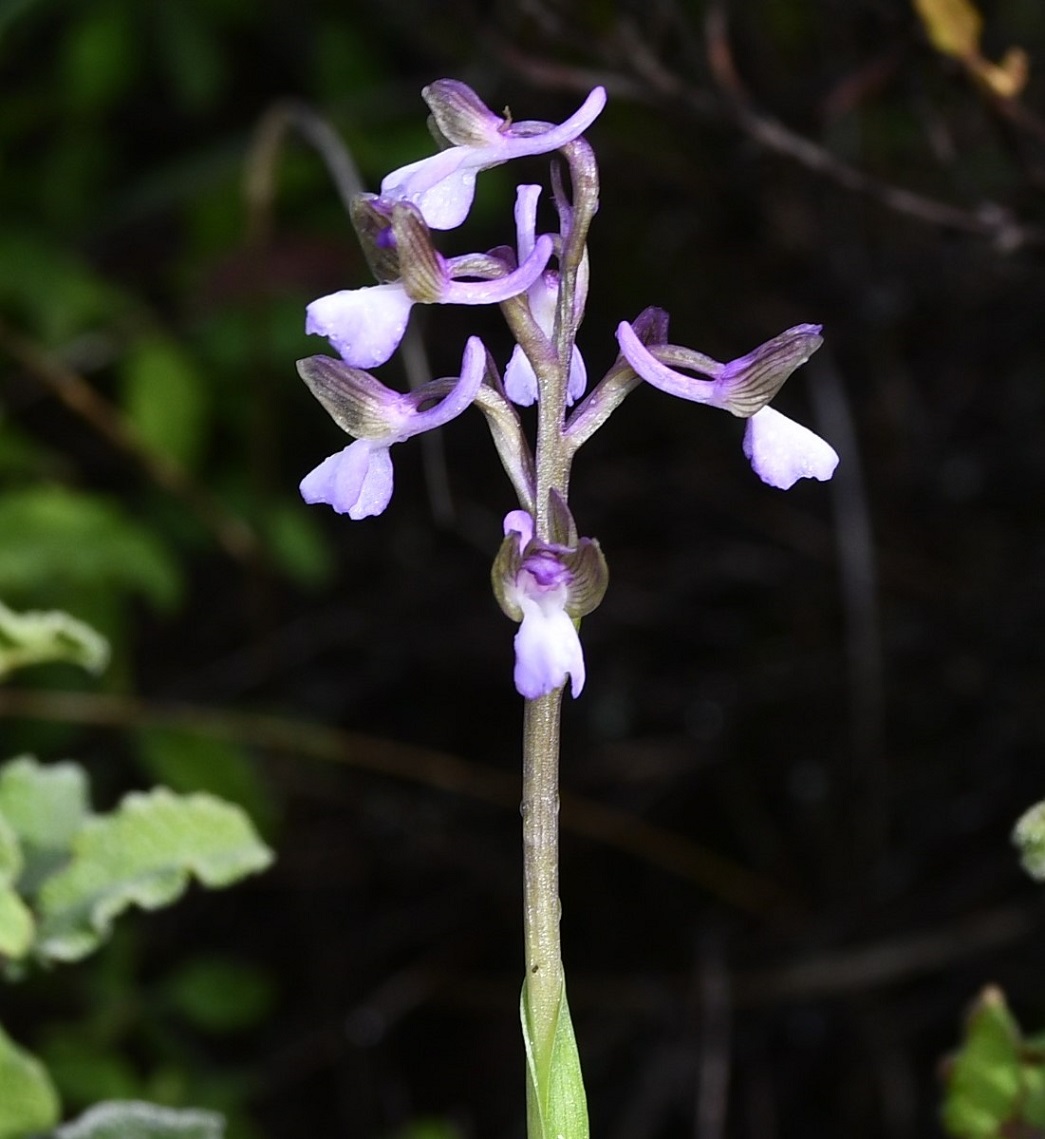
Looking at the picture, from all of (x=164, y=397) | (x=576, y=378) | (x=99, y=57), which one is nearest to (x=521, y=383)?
(x=576, y=378)

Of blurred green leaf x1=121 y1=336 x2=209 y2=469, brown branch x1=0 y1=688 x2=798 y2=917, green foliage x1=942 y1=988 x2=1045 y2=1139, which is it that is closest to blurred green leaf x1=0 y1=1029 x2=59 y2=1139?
green foliage x1=942 y1=988 x2=1045 y2=1139

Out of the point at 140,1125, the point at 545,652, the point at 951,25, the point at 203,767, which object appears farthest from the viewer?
the point at 203,767

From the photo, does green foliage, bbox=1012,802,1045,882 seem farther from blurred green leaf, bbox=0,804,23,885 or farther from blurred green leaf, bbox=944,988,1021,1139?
blurred green leaf, bbox=0,804,23,885

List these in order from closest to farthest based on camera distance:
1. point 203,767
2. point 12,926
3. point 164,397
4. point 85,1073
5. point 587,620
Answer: point 12,926
point 85,1073
point 203,767
point 164,397
point 587,620

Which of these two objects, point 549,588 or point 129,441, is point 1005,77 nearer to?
point 549,588

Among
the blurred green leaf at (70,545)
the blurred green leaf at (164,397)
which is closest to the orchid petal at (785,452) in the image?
the blurred green leaf at (70,545)

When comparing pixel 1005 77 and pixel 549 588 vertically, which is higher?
pixel 1005 77
